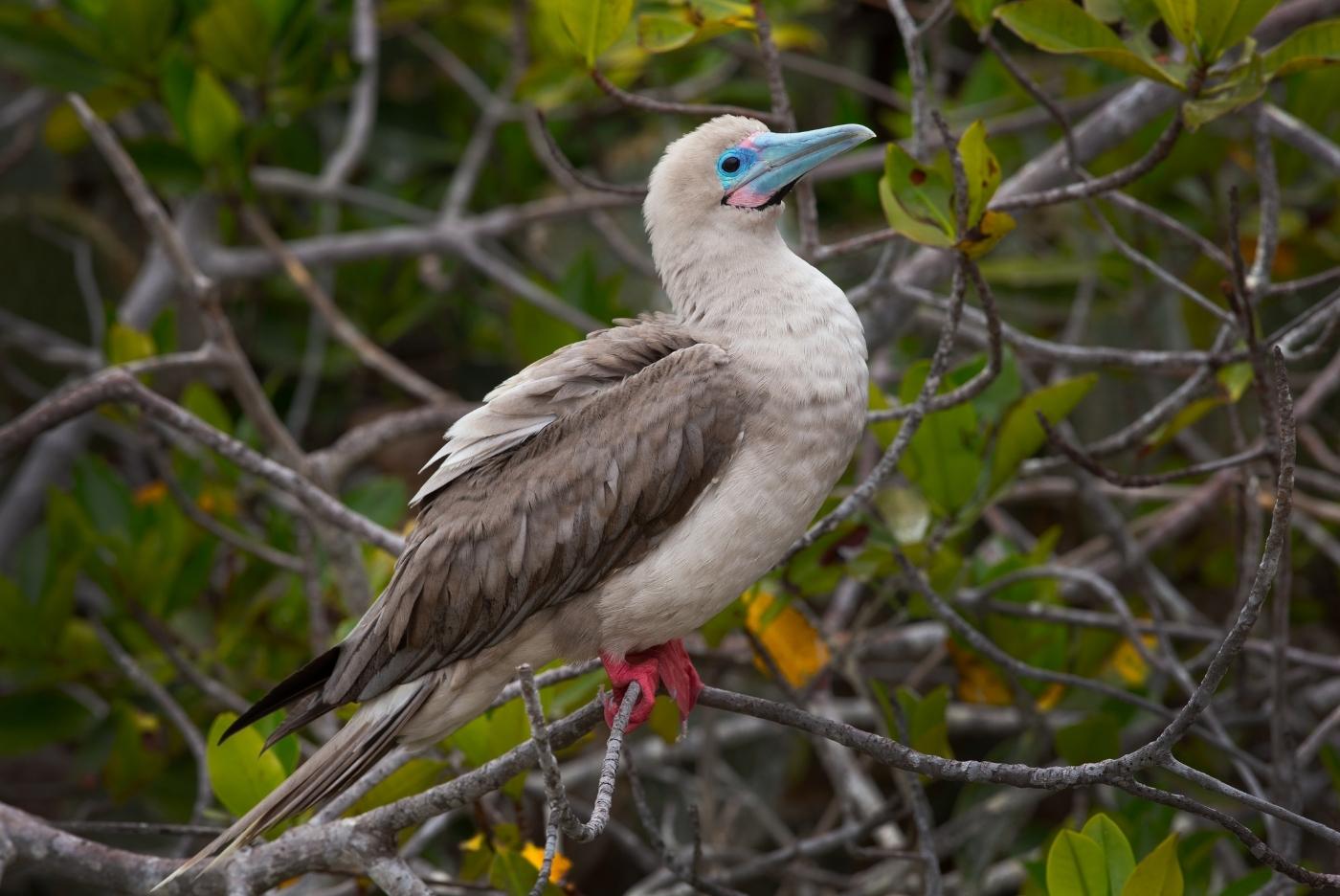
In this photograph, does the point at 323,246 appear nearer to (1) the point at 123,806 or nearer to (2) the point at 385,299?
(2) the point at 385,299

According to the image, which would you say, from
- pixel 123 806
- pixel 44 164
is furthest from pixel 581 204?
pixel 44 164

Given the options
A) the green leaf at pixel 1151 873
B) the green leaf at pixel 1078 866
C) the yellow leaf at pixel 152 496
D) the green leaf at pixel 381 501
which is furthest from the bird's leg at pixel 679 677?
the yellow leaf at pixel 152 496

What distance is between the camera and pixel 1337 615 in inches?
224

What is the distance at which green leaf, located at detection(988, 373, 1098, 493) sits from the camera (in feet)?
11.7

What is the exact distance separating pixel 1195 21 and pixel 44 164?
17.4 ft

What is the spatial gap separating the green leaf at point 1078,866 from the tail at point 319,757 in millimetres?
1297

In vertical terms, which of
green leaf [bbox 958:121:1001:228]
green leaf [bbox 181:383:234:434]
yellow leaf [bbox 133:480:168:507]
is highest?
green leaf [bbox 958:121:1001:228]

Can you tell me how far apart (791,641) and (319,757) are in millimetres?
1436

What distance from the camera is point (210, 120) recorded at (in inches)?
183

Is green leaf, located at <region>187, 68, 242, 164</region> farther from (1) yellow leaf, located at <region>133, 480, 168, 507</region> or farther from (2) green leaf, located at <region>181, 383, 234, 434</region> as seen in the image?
(1) yellow leaf, located at <region>133, 480, 168, 507</region>

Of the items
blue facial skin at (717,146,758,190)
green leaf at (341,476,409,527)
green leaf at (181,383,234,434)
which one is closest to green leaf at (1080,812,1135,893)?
blue facial skin at (717,146,758,190)

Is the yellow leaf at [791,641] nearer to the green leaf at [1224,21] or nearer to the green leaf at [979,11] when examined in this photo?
the green leaf at [979,11]

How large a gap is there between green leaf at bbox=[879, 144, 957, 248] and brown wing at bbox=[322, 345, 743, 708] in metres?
0.47

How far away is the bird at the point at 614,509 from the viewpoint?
296 centimetres
